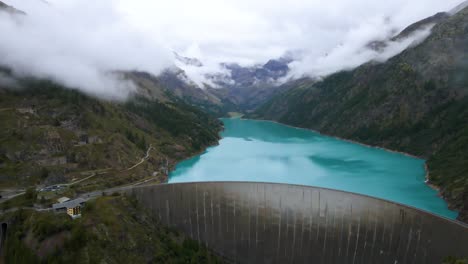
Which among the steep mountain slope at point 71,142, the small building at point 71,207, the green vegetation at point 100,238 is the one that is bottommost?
the green vegetation at point 100,238

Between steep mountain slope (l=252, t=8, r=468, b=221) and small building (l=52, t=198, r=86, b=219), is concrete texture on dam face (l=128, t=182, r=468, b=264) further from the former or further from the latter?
steep mountain slope (l=252, t=8, r=468, b=221)

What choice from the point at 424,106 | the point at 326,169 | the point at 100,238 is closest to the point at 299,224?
the point at 100,238

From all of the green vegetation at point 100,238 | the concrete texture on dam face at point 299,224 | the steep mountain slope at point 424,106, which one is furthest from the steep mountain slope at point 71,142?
the steep mountain slope at point 424,106

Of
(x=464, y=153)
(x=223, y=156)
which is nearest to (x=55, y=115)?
(x=223, y=156)

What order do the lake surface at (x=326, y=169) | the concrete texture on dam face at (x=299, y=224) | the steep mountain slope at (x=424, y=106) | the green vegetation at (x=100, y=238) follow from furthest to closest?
the steep mountain slope at (x=424, y=106) < the lake surface at (x=326, y=169) < the green vegetation at (x=100, y=238) < the concrete texture on dam face at (x=299, y=224)

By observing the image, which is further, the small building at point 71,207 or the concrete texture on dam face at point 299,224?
the small building at point 71,207

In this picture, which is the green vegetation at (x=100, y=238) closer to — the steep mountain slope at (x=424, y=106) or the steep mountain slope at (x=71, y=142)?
the steep mountain slope at (x=71, y=142)

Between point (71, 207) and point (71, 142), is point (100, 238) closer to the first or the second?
point (71, 207)

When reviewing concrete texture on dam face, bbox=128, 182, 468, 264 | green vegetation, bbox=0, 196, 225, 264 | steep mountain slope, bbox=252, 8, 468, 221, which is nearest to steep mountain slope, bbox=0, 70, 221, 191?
green vegetation, bbox=0, 196, 225, 264
